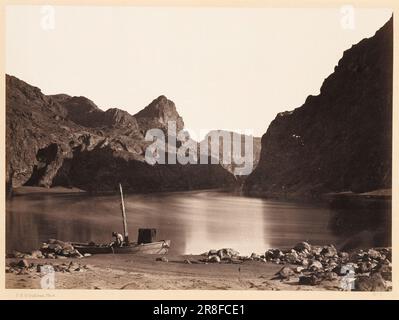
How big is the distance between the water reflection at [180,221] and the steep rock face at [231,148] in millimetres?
736

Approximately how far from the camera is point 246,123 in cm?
1121

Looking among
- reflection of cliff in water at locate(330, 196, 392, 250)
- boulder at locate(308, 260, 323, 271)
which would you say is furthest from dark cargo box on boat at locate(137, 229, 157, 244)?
reflection of cliff in water at locate(330, 196, 392, 250)

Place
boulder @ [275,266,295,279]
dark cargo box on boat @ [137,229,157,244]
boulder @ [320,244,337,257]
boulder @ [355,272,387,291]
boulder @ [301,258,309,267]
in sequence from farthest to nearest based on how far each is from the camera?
1. dark cargo box on boat @ [137,229,157,244]
2. boulder @ [320,244,337,257]
3. boulder @ [301,258,309,267]
4. boulder @ [275,266,295,279]
5. boulder @ [355,272,387,291]

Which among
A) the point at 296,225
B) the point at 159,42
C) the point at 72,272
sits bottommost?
the point at 72,272

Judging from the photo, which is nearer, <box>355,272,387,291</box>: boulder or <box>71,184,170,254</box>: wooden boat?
<box>355,272,387,291</box>: boulder

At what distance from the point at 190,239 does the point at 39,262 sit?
296cm

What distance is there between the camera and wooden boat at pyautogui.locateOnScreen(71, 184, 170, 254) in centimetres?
1103

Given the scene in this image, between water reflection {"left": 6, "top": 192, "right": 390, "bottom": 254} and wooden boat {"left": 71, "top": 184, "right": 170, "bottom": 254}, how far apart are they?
123 millimetres

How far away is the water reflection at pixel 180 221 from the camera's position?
11.0 m

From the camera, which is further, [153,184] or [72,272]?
[153,184]

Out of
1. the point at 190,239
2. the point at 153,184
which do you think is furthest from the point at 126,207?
the point at 190,239

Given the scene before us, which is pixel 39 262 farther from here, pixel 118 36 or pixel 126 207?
pixel 118 36

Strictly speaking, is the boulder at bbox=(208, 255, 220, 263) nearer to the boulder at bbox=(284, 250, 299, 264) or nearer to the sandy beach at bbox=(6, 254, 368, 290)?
the sandy beach at bbox=(6, 254, 368, 290)

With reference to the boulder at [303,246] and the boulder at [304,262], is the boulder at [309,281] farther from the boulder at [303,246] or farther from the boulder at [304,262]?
the boulder at [303,246]
